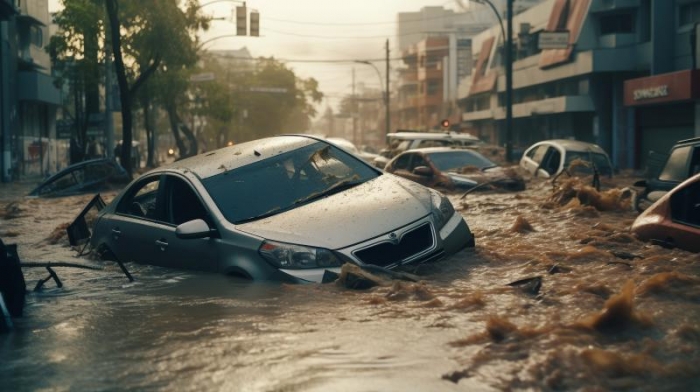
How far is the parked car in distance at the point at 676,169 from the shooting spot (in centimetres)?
934

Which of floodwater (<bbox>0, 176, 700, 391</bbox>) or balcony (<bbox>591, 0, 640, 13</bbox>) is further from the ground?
balcony (<bbox>591, 0, 640, 13</bbox>)

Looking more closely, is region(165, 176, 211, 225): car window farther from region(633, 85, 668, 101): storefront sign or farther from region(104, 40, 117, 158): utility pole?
region(633, 85, 668, 101): storefront sign

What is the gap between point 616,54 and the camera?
41.4m

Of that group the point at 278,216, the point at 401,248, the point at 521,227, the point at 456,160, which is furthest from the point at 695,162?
the point at 456,160

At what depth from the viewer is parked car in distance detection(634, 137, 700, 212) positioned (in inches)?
368

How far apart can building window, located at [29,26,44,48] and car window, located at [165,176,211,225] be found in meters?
39.9

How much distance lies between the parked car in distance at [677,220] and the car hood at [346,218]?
69.0 inches

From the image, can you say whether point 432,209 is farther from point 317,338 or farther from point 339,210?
point 317,338

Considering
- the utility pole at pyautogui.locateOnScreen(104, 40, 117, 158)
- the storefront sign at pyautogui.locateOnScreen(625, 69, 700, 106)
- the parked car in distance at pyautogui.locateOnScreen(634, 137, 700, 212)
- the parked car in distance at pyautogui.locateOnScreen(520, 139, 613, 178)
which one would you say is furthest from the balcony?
the parked car in distance at pyautogui.locateOnScreen(634, 137, 700, 212)

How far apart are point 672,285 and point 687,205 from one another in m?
0.72

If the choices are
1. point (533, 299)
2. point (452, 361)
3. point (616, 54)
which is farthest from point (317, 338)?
point (616, 54)

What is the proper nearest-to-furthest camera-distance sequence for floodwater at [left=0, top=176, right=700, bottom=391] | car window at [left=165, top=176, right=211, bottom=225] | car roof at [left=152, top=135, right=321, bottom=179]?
1. floodwater at [left=0, top=176, right=700, bottom=391]
2. car window at [left=165, top=176, right=211, bottom=225]
3. car roof at [left=152, top=135, right=321, bottom=179]

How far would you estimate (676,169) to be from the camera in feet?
31.7

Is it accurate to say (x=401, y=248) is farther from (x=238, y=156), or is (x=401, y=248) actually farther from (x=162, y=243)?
(x=162, y=243)
